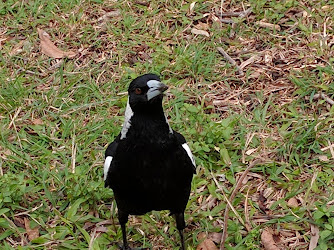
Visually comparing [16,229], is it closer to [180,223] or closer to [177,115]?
[180,223]

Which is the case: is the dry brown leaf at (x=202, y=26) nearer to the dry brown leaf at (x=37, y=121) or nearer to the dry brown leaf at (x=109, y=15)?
the dry brown leaf at (x=109, y=15)

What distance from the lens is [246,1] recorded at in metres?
5.13

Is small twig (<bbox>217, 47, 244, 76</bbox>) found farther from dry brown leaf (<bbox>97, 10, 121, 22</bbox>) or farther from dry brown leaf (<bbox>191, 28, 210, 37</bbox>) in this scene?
dry brown leaf (<bbox>97, 10, 121, 22</bbox>)

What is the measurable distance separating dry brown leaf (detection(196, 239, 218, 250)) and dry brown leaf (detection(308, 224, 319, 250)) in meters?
0.56

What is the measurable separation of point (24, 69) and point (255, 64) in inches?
78.4

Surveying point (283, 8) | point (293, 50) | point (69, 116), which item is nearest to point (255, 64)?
point (293, 50)

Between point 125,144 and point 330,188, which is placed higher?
point 125,144

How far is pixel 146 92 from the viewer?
245 centimetres

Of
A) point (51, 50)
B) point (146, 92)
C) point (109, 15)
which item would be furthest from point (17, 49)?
point (146, 92)

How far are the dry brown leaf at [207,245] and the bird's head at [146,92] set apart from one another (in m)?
1.11

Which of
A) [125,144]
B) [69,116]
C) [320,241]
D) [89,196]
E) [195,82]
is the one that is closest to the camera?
[125,144]

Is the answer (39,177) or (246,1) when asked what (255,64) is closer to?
(246,1)

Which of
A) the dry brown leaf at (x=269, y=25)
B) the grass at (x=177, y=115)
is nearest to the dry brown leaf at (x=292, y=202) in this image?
the grass at (x=177, y=115)

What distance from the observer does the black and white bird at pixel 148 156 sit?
2.49 meters
